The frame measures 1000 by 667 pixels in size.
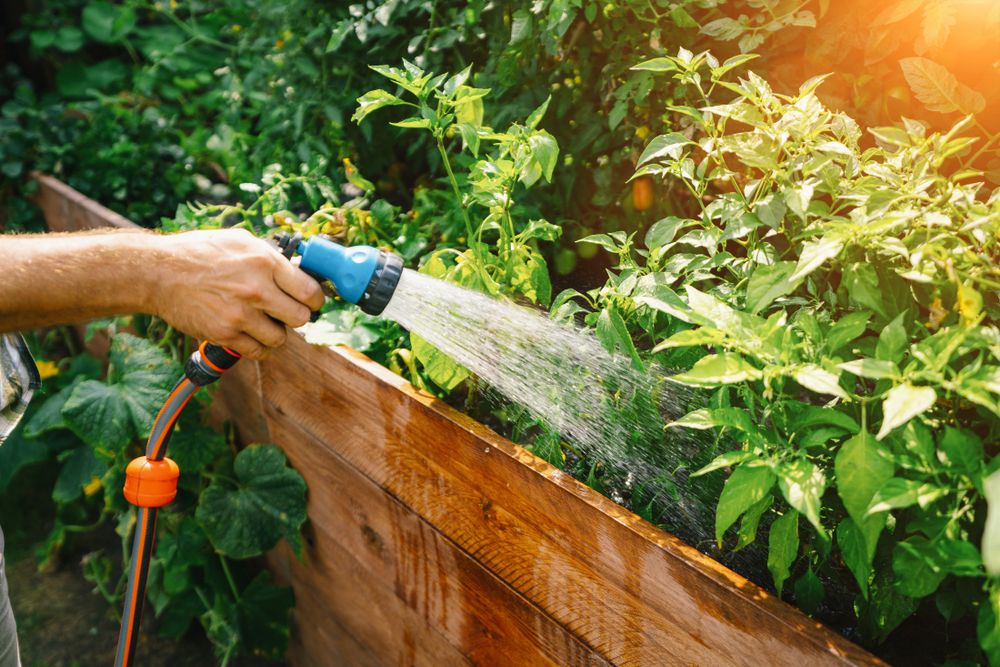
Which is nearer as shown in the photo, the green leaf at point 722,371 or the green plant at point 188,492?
the green leaf at point 722,371

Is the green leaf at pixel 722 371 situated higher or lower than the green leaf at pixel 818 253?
lower

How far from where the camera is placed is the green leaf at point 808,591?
84cm

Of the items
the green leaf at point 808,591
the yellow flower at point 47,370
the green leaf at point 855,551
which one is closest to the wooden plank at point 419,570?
the green leaf at point 808,591

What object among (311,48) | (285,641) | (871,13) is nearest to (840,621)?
(871,13)

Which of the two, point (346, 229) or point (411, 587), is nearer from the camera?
point (411, 587)

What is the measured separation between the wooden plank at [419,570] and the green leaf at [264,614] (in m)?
0.21

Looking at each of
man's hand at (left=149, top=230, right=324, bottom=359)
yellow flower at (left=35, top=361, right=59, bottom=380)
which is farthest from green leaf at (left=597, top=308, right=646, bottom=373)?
yellow flower at (left=35, top=361, right=59, bottom=380)

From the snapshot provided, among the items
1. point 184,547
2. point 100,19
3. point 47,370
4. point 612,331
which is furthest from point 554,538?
point 100,19

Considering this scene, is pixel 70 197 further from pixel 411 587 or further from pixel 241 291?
pixel 411 587

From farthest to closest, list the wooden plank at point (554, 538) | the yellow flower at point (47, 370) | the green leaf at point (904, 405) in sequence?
the yellow flower at point (47, 370), the wooden plank at point (554, 538), the green leaf at point (904, 405)

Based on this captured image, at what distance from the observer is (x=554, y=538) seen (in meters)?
1.01

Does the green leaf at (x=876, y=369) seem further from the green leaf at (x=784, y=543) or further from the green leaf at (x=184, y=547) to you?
the green leaf at (x=184, y=547)

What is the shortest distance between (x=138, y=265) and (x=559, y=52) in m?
1.07

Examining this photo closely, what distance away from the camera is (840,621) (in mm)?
960
